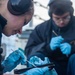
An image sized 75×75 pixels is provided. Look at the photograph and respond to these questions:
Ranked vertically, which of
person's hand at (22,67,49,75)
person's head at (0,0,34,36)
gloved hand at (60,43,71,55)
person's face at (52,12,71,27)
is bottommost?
gloved hand at (60,43,71,55)

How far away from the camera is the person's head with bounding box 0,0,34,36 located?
4.22 feet

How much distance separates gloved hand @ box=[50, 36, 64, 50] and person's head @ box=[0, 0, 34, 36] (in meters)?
0.78

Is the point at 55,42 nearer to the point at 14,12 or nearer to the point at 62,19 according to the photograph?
the point at 62,19

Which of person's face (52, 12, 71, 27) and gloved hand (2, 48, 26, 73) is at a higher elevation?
person's face (52, 12, 71, 27)

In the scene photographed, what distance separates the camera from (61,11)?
7.24ft

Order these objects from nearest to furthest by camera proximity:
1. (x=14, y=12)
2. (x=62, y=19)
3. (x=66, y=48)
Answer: (x=14, y=12)
(x=66, y=48)
(x=62, y=19)

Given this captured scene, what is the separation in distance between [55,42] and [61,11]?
269 mm

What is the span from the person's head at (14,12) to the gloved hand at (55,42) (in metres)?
0.78

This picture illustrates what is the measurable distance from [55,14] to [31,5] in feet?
2.93

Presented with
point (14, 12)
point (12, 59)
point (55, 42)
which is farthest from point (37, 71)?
point (55, 42)

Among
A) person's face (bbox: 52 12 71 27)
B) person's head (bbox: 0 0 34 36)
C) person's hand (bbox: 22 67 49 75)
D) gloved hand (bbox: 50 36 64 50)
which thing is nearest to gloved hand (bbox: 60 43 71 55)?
gloved hand (bbox: 50 36 64 50)

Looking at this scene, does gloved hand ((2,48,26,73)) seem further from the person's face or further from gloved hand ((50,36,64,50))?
the person's face

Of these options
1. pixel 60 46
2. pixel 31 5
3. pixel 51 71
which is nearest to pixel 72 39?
pixel 60 46

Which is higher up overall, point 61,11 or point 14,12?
point 14,12
